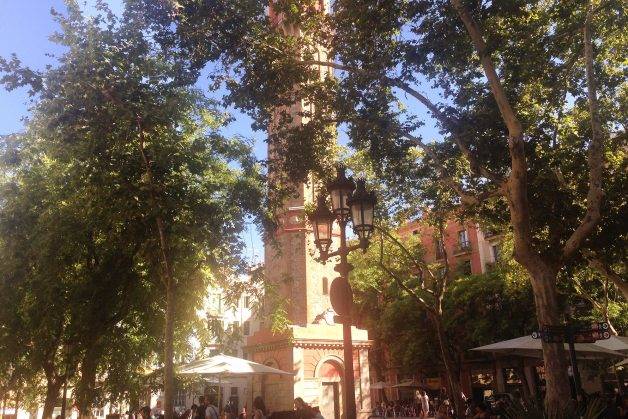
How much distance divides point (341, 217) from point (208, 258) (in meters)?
5.98

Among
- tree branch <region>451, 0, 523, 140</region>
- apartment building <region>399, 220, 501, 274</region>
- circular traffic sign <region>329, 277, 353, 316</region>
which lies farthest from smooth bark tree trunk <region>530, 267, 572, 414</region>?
apartment building <region>399, 220, 501, 274</region>

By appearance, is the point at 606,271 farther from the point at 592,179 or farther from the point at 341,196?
the point at 341,196

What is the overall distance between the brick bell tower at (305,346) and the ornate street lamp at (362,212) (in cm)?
1295

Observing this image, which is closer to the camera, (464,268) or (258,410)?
(258,410)

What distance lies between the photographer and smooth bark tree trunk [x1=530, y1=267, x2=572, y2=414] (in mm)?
8594

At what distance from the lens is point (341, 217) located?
7.96 meters

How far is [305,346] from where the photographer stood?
918 inches

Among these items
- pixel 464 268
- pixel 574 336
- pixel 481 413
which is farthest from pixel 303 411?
pixel 464 268

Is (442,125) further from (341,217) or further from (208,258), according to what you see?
(208,258)

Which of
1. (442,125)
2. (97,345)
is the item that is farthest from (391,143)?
(97,345)

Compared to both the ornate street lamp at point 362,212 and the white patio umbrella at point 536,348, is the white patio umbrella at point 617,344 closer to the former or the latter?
the white patio umbrella at point 536,348

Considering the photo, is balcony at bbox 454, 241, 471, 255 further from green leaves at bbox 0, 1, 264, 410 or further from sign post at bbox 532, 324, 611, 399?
sign post at bbox 532, 324, 611, 399

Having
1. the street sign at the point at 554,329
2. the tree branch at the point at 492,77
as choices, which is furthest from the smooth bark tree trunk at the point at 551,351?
the tree branch at the point at 492,77

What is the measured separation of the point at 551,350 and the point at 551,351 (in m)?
0.02
